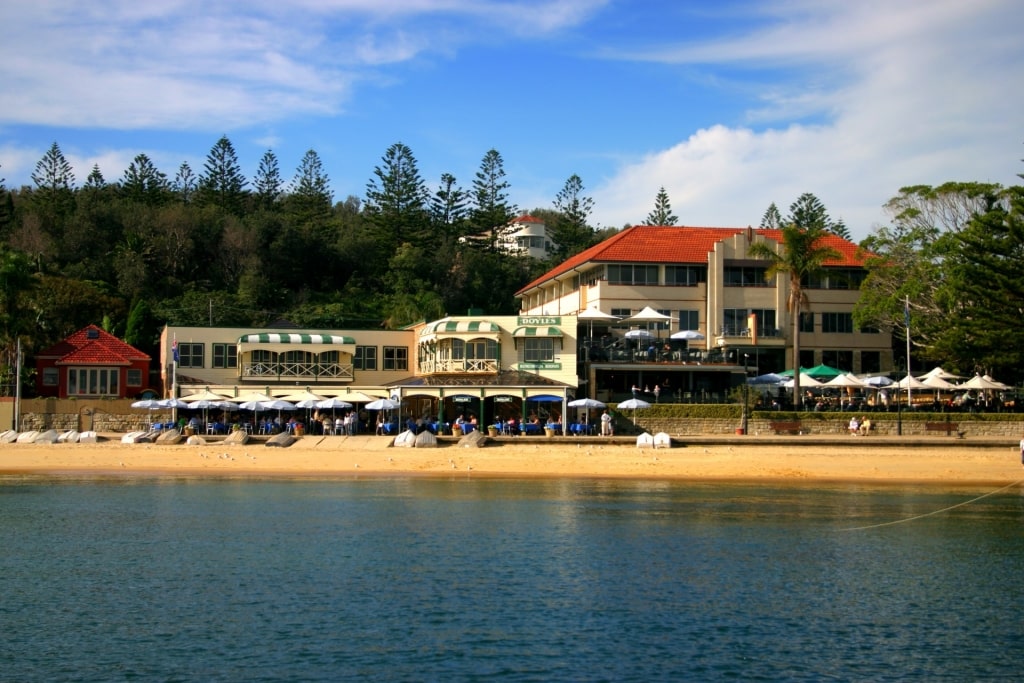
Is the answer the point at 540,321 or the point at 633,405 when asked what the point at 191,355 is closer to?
the point at 540,321

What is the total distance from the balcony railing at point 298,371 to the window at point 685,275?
57.8 feet

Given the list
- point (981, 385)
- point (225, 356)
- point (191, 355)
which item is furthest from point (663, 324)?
point (191, 355)

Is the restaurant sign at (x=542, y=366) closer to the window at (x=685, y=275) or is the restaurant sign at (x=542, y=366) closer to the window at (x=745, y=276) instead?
the window at (x=685, y=275)

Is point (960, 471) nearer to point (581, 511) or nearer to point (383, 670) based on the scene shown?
point (581, 511)

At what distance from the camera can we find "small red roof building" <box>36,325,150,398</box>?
4800 cm

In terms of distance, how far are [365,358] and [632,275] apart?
48.4ft

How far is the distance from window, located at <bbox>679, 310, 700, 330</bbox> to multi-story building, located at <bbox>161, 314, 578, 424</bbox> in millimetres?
9936

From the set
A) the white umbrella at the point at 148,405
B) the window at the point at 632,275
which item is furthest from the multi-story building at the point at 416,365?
the window at the point at 632,275

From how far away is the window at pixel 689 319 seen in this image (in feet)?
182

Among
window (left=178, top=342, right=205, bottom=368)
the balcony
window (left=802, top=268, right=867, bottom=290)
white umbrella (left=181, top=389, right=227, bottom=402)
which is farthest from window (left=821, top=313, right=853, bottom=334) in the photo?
window (left=178, top=342, right=205, bottom=368)

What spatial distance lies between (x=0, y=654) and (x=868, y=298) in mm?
44816

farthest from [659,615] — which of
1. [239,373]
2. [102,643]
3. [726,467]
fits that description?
[239,373]

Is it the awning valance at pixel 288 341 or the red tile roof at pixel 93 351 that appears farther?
the awning valance at pixel 288 341

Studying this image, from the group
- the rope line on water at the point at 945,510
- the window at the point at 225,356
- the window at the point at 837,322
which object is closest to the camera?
the rope line on water at the point at 945,510
